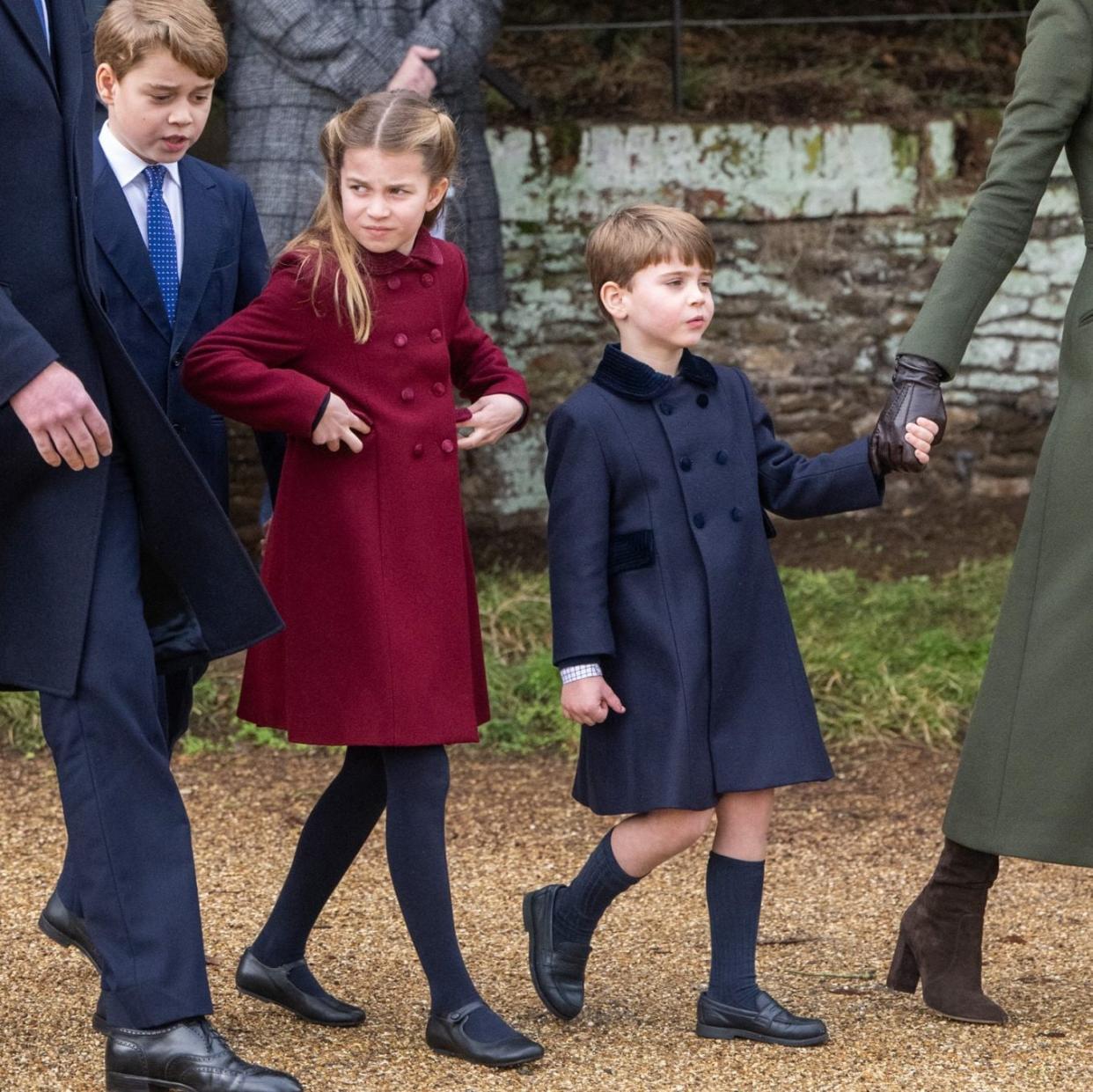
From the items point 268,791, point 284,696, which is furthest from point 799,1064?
point 268,791

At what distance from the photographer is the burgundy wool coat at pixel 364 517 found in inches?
123

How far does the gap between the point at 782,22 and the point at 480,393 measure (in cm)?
489

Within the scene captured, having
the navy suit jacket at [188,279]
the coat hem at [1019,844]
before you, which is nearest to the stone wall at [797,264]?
the navy suit jacket at [188,279]

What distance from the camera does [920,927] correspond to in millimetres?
3354

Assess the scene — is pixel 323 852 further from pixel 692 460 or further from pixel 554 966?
pixel 692 460

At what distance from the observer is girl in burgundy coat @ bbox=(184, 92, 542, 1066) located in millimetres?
3107

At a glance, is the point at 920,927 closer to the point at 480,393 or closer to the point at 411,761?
the point at 411,761

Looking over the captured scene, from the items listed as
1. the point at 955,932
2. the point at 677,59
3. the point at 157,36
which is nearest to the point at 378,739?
the point at 955,932

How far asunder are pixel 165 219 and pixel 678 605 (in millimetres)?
1146

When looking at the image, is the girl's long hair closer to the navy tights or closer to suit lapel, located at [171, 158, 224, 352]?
suit lapel, located at [171, 158, 224, 352]

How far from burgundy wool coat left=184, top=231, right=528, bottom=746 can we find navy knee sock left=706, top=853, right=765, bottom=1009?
0.51 metres

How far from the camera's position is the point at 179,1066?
2.84 meters

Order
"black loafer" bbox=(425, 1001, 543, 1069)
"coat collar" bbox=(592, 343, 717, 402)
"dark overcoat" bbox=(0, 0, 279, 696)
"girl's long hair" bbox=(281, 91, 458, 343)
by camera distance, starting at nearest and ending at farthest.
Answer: "dark overcoat" bbox=(0, 0, 279, 696) < "black loafer" bbox=(425, 1001, 543, 1069) < "girl's long hair" bbox=(281, 91, 458, 343) < "coat collar" bbox=(592, 343, 717, 402)

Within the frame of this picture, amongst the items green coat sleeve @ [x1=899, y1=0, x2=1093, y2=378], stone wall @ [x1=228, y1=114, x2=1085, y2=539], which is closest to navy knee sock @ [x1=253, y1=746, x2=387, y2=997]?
green coat sleeve @ [x1=899, y1=0, x2=1093, y2=378]
